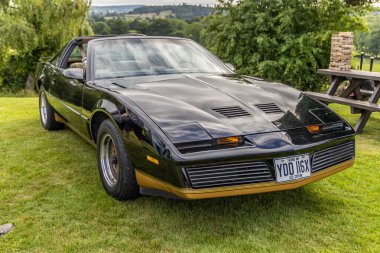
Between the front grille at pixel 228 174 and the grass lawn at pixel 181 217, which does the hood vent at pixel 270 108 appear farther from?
the grass lawn at pixel 181 217

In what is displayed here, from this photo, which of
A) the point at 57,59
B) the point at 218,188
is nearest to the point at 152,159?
the point at 218,188

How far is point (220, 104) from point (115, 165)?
39.8 inches

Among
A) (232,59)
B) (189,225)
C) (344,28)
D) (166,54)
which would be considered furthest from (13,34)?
(189,225)

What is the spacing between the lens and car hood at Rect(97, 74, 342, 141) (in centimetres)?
255

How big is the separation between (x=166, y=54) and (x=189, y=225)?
6.20 ft

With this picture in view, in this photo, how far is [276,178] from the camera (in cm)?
242

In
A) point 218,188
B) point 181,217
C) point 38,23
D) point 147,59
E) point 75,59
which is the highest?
point 38,23

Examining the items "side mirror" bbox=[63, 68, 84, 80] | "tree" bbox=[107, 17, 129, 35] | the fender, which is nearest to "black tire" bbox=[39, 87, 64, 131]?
"side mirror" bbox=[63, 68, 84, 80]

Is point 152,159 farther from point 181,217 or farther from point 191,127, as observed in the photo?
point 181,217

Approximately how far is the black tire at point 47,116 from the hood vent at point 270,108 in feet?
10.7

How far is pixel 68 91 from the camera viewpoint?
4.12 m

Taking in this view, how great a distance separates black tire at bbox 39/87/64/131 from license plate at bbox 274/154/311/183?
3.64 metres

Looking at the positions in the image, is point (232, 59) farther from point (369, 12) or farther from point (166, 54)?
point (166, 54)

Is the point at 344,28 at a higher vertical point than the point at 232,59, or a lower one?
higher
